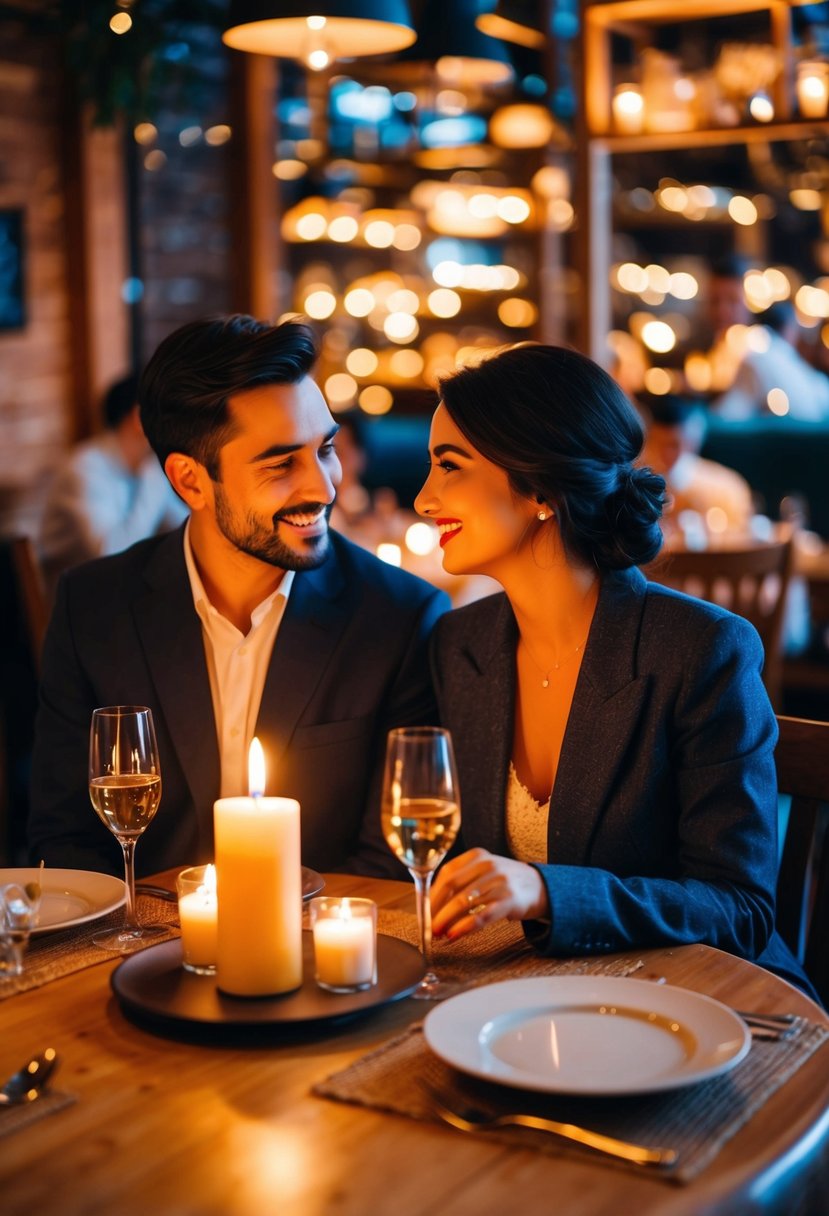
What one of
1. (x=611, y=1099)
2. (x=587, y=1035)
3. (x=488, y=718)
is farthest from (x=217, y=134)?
(x=611, y=1099)

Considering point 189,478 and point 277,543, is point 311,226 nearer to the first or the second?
point 189,478

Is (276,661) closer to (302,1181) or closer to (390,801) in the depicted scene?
(390,801)

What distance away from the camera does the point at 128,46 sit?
205 inches

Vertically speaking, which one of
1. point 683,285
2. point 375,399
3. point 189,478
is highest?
point 683,285

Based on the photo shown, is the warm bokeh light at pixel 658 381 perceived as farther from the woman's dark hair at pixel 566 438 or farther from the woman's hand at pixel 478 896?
the woman's hand at pixel 478 896

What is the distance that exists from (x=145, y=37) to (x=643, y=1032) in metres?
4.71

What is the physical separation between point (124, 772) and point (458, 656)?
0.65 m

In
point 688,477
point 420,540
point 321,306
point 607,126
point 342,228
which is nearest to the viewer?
point 420,540

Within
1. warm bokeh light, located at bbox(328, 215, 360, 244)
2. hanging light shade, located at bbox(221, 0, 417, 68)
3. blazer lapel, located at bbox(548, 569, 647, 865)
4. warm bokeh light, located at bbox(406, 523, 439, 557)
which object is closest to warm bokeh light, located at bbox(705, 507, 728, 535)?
warm bokeh light, located at bbox(406, 523, 439, 557)

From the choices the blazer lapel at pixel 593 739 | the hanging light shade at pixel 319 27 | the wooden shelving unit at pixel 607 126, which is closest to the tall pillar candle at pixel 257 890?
the blazer lapel at pixel 593 739

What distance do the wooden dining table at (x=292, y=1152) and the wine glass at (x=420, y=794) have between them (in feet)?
0.54

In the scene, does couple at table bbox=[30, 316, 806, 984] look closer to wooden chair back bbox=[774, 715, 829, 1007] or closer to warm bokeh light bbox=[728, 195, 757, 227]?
wooden chair back bbox=[774, 715, 829, 1007]

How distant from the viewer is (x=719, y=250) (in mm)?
10469

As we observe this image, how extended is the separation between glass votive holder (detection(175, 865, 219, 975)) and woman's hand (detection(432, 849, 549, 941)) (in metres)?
0.23
